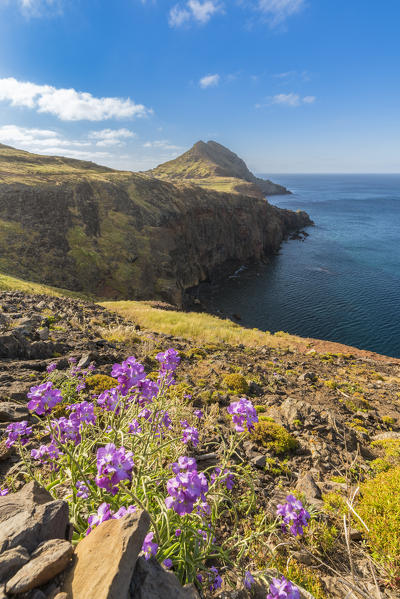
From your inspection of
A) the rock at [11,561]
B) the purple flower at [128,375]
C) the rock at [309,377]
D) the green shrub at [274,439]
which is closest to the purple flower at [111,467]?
the rock at [11,561]

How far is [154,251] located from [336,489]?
4948cm

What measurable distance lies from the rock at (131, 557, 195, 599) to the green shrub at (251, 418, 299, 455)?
4.73m

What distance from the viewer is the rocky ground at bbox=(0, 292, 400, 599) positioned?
12.8 feet

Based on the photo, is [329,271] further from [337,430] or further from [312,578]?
[312,578]

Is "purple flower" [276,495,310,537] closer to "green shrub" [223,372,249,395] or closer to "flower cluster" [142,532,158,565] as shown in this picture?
"flower cluster" [142,532,158,565]

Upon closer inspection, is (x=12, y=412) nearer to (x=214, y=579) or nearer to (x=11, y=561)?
(x=11, y=561)

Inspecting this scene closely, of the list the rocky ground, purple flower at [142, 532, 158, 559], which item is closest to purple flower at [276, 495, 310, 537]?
the rocky ground

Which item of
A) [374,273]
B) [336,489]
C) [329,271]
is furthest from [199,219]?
[336,489]

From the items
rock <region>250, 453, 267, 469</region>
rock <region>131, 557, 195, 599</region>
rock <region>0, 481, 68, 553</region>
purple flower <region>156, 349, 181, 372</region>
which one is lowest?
rock <region>250, 453, 267, 469</region>

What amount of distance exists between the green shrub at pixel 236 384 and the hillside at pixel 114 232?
107 feet

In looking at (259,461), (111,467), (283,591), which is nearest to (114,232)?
(259,461)

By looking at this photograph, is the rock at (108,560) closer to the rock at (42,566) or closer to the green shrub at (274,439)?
the rock at (42,566)

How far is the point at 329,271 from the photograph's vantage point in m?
62.4

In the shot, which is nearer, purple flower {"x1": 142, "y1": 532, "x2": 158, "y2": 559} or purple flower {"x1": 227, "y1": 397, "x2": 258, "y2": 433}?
purple flower {"x1": 142, "y1": 532, "x2": 158, "y2": 559}
